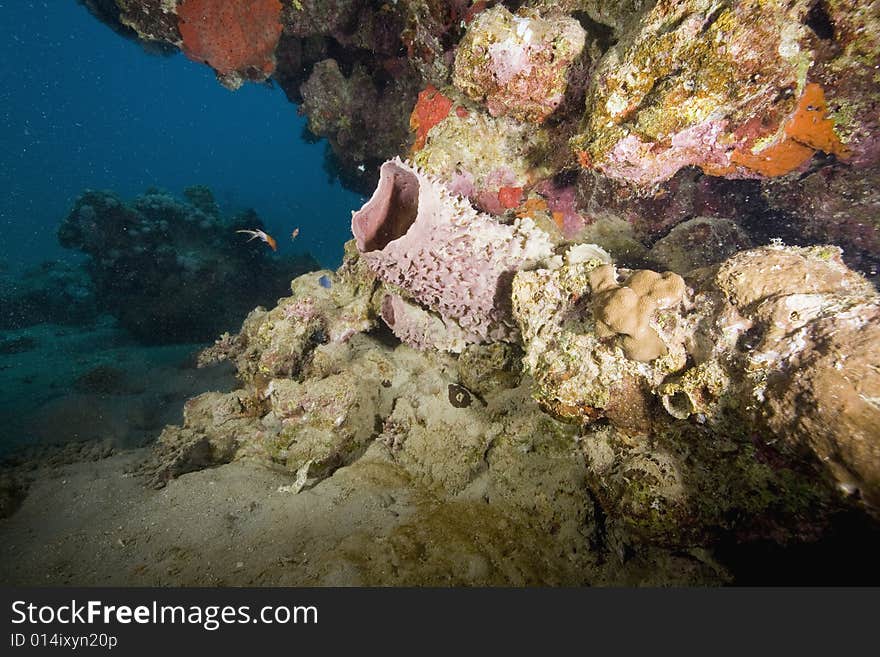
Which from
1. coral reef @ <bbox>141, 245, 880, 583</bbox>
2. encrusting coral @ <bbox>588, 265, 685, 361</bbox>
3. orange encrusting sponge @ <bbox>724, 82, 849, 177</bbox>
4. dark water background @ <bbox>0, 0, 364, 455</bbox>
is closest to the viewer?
coral reef @ <bbox>141, 245, 880, 583</bbox>

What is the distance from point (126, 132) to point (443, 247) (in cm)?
12720

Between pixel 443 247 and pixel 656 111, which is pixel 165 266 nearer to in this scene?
pixel 443 247

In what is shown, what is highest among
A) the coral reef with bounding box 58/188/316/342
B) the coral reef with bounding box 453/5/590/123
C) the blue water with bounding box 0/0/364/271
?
the blue water with bounding box 0/0/364/271

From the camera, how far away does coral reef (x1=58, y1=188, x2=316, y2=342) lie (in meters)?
10.0

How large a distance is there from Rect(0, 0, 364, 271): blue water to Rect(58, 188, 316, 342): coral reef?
32.3m

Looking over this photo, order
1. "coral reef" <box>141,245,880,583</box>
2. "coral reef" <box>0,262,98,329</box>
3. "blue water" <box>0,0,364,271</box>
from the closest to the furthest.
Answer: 1. "coral reef" <box>141,245,880,583</box>
2. "coral reef" <box>0,262,98,329</box>
3. "blue water" <box>0,0,364,271</box>

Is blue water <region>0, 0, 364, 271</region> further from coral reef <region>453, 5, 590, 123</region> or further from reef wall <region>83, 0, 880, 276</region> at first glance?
coral reef <region>453, 5, 590, 123</region>

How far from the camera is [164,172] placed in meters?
84.1

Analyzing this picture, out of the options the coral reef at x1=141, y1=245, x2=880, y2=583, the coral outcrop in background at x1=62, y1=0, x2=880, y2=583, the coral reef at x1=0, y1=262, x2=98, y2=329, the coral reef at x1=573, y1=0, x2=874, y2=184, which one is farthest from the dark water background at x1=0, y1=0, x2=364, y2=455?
the coral reef at x1=573, y1=0, x2=874, y2=184

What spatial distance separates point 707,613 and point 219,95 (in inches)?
5536

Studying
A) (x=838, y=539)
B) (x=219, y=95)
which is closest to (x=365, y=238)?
(x=838, y=539)

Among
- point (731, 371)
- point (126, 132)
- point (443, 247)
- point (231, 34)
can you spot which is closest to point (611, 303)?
point (731, 371)

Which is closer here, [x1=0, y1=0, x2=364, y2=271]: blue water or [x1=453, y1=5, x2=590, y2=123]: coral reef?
[x1=453, y1=5, x2=590, y2=123]: coral reef

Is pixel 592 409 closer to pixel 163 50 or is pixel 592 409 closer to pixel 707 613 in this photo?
pixel 707 613
